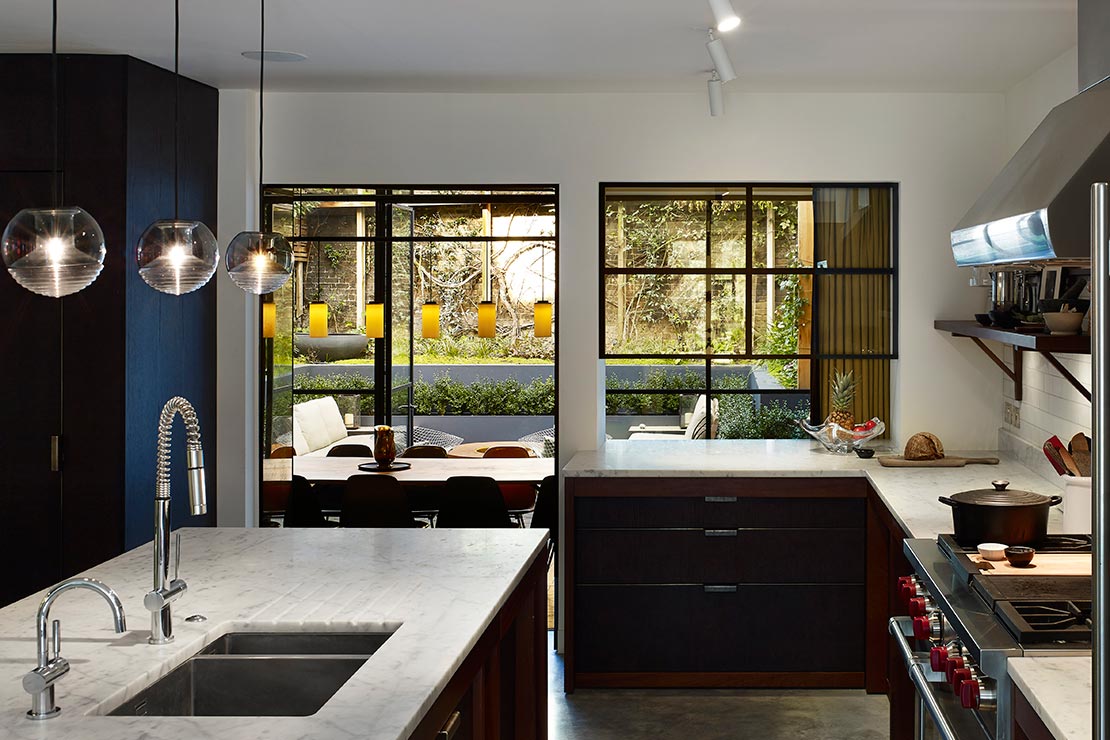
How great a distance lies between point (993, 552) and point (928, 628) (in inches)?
11.0

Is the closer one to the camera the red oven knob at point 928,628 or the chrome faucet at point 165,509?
the chrome faucet at point 165,509

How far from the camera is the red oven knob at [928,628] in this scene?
2.76 m

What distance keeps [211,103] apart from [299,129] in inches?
16.0

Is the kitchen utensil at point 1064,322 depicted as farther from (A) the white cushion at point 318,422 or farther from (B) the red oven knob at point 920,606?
(A) the white cushion at point 318,422

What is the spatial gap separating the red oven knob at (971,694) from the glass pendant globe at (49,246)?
2.03m

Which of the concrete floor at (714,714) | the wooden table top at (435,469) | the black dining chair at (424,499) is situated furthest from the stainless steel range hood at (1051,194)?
the black dining chair at (424,499)

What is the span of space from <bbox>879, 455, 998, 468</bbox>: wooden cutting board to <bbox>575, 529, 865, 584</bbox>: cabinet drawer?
0.36 metres

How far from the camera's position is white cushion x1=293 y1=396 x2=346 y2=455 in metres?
7.55

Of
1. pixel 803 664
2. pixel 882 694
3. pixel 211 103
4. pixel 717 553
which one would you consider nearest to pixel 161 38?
pixel 211 103

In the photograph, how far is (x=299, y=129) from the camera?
17.2 feet

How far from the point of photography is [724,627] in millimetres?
4652

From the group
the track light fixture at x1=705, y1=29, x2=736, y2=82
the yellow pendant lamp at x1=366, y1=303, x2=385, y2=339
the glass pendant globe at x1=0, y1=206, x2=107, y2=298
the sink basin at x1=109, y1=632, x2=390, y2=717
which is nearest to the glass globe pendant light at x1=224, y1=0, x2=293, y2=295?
the glass pendant globe at x1=0, y1=206, x2=107, y2=298

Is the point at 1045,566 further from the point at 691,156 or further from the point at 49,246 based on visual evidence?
the point at 691,156

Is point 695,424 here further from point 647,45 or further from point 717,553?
point 647,45
